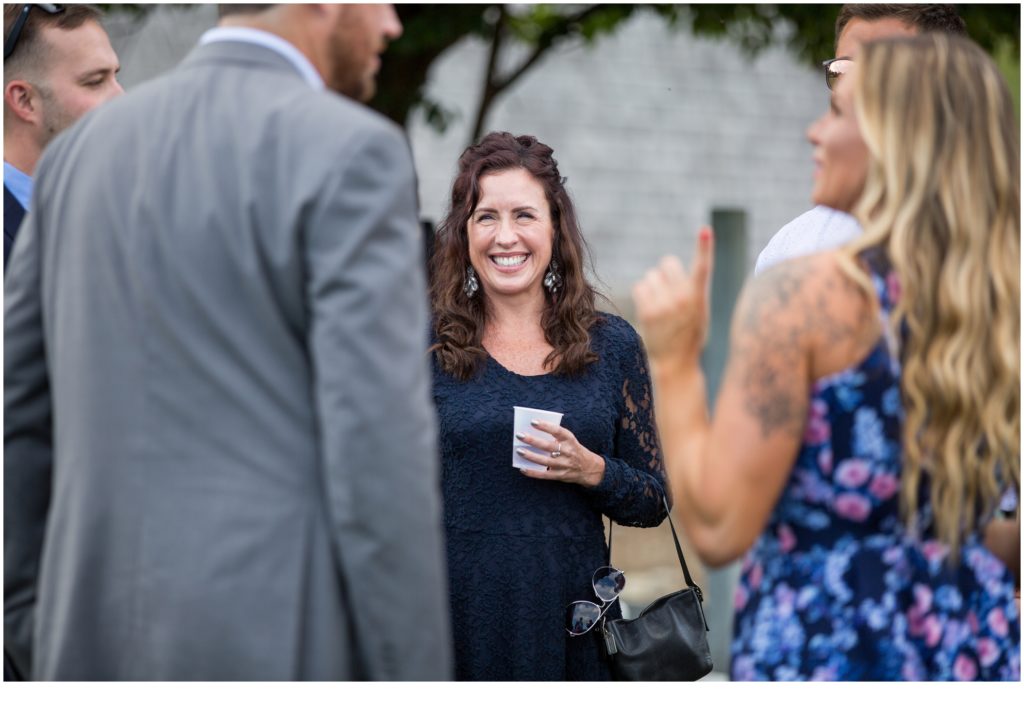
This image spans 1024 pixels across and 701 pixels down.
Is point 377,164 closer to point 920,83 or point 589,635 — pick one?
point 920,83

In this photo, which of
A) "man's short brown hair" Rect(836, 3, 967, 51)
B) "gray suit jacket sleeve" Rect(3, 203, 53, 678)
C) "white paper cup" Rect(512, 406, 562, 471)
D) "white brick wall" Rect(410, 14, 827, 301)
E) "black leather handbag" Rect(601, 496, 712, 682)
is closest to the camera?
"gray suit jacket sleeve" Rect(3, 203, 53, 678)

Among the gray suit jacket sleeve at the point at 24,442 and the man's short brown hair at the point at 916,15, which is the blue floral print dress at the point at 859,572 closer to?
the gray suit jacket sleeve at the point at 24,442

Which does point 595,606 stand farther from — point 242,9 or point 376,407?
point 242,9

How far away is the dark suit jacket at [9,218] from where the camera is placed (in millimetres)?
3055

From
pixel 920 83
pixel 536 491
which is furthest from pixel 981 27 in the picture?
pixel 920 83

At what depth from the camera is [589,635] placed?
12.1ft

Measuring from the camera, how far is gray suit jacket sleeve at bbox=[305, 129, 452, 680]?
80.7 inches

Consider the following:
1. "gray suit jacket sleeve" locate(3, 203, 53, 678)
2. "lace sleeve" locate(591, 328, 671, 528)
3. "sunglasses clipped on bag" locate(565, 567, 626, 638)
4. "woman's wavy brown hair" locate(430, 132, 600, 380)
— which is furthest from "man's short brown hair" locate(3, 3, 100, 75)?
"sunglasses clipped on bag" locate(565, 567, 626, 638)

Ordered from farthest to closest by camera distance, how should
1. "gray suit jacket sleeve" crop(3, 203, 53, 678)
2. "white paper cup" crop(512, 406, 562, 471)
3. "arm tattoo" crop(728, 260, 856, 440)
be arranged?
"white paper cup" crop(512, 406, 562, 471) < "gray suit jacket sleeve" crop(3, 203, 53, 678) < "arm tattoo" crop(728, 260, 856, 440)

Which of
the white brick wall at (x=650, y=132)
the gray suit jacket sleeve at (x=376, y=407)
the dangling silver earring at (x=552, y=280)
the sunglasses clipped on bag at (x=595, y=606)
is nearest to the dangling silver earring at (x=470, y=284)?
the dangling silver earring at (x=552, y=280)

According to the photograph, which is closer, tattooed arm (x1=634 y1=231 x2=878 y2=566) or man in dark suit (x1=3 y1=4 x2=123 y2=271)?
tattooed arm (x1=634 y1=231 x2=878 y2=566)

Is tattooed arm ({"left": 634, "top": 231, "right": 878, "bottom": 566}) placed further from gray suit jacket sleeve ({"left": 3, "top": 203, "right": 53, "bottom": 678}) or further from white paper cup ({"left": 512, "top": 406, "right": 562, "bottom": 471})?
white paper cup ({"left": 512, "top": 406, "right": 562, "bottom": 471})

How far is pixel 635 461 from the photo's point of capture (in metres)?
3.86

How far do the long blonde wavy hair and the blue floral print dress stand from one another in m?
0.04
